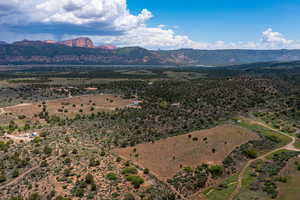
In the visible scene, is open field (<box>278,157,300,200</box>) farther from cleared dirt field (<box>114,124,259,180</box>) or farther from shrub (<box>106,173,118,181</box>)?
shrub (<box>106,173,118,181</box>)

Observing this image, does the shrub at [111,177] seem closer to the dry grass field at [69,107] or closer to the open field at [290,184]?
the open field at [290,184]

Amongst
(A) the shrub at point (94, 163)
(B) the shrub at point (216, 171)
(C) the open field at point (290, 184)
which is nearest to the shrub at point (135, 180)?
(A) the shrub at point (94, 163)

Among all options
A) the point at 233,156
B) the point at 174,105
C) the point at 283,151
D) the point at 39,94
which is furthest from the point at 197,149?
the point at 39,94

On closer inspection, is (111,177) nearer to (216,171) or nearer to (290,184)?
(216,171)

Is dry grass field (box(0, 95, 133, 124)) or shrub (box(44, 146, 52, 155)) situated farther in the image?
dry grass field (box(0, 95, 133, 124))

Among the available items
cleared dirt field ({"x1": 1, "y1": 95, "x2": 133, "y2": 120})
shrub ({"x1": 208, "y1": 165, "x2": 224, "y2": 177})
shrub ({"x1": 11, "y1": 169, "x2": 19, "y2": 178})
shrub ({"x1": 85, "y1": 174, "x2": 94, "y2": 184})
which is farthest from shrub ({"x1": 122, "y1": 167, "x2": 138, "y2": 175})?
cleared dirt field ({"x1": 1, "y1": 95, "x2": 133, "y2": 120})

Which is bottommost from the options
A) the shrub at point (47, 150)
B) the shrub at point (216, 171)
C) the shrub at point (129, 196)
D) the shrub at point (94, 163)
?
the shrub at point (216, 171)

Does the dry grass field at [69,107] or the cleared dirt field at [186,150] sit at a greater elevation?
the dry grass field at [69,107]
